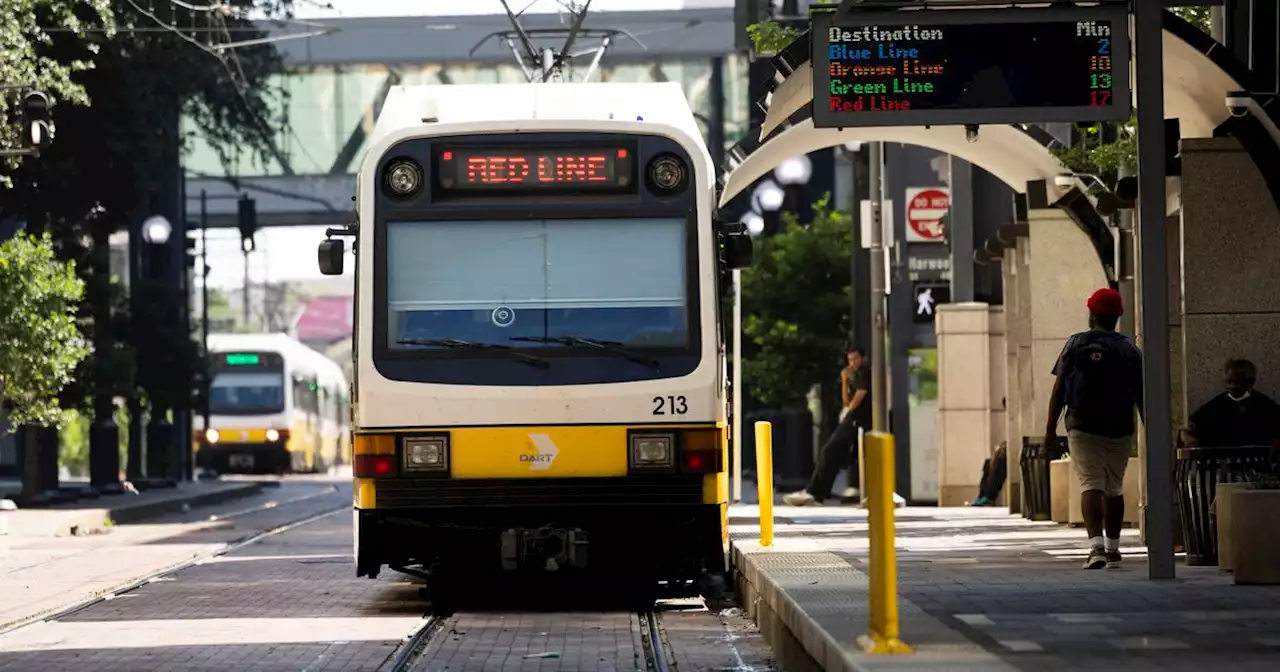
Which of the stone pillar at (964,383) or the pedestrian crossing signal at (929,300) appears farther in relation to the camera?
the pedestrian crossing signal at (929,300)

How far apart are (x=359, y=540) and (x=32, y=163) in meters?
20.6

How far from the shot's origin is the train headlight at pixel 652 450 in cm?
1611

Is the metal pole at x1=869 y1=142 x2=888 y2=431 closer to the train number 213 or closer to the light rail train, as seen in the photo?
the light rail train

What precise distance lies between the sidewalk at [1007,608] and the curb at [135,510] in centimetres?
1272

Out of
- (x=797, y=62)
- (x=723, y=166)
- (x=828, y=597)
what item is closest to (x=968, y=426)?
(x=723, y=166)

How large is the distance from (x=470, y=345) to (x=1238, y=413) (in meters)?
4.77

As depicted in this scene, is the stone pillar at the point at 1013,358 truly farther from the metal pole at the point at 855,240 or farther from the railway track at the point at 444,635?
the railway track at the point at 444,635

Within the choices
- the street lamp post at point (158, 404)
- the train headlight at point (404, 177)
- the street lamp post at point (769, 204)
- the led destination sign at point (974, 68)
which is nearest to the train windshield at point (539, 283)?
the train headlight at point (404, 177)

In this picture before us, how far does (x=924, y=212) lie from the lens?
34469 millimetres

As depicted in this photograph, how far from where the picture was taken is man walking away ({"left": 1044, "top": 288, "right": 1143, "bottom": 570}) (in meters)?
16.0

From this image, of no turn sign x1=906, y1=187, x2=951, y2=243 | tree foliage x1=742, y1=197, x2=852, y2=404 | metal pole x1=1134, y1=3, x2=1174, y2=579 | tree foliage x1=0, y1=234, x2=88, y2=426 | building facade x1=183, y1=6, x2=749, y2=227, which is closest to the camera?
metal pole x1=1134, y1=3, x2=1174, y2=579

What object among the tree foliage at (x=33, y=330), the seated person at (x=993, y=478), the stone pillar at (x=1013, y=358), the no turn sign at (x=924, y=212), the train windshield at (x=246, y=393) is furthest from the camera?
the train windshield at (x=246, y=393)

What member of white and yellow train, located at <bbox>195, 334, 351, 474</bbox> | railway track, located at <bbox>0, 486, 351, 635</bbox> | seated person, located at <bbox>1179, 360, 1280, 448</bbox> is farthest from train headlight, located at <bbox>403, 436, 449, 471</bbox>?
white and yellow train, located at <bbox>195, 334, 351, 474</bbox>

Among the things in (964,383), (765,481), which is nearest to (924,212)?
(964,383)
